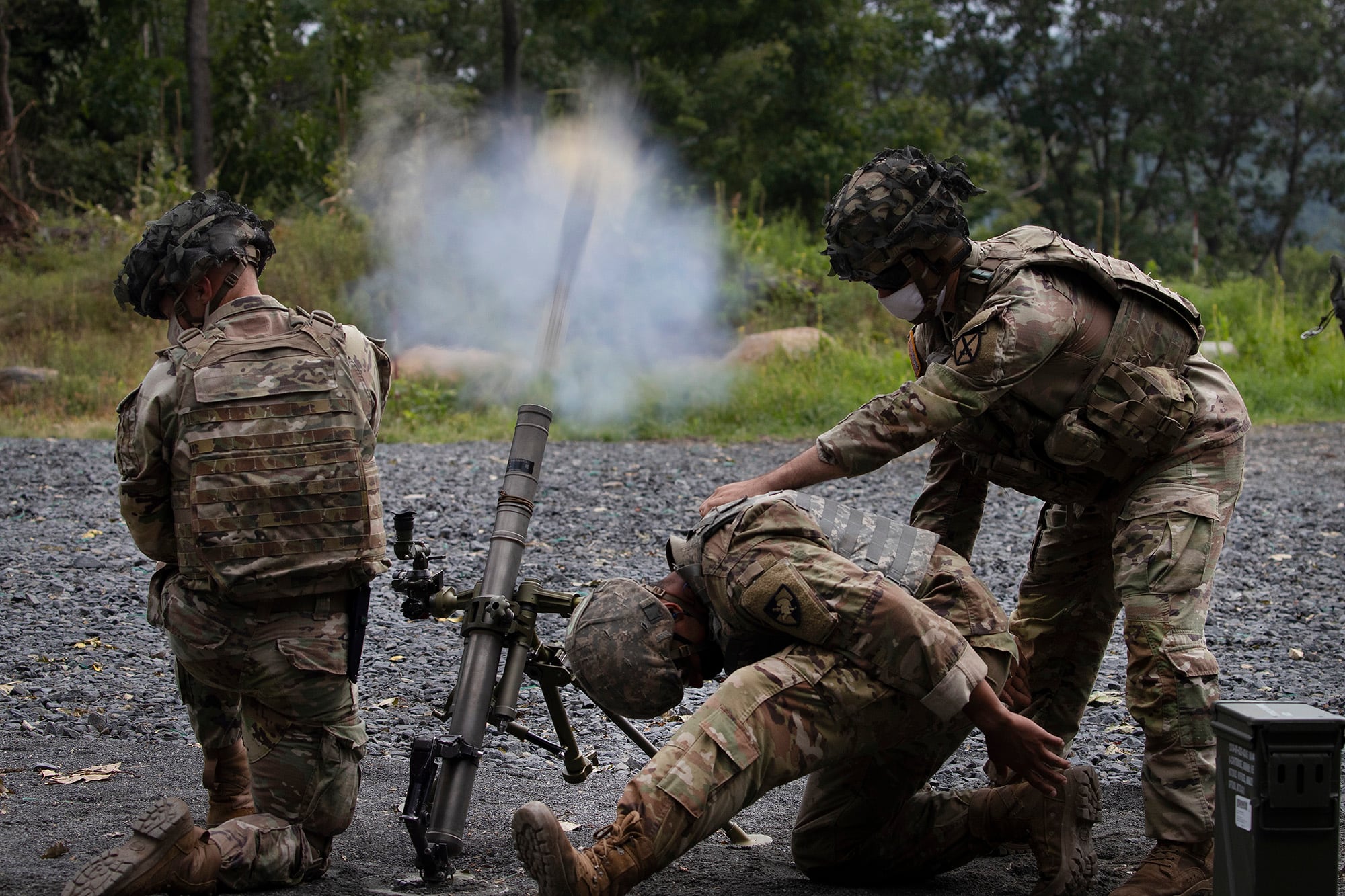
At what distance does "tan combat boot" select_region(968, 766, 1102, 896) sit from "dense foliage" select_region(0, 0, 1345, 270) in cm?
1563

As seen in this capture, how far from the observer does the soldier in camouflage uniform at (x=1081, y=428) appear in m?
3.39

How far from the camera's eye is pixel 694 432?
12078 mm

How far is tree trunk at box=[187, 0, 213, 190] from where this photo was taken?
17.6 meters

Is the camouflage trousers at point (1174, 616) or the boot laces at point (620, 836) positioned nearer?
the boot laces at point (620, 836)

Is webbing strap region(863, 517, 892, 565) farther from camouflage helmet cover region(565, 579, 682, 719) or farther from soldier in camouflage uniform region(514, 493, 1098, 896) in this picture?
camouflage helmet cover region(565, 579, 682, 719)

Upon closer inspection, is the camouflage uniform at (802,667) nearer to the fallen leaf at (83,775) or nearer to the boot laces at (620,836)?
the boot laces at (620,836)

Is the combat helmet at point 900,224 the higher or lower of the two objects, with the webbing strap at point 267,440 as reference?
higher

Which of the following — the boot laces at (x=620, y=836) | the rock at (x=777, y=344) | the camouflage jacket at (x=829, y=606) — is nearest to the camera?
the boot laces at (x=620, y=836)

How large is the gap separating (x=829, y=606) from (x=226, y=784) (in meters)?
2.00

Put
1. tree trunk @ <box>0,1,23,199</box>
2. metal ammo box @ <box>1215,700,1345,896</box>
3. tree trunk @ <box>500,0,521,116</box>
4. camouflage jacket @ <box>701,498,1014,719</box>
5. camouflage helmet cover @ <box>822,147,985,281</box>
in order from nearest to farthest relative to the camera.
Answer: metal ammo box @ <box>1215,700,1345,896</box>
camouflage jacket @ <box>701,498,1014,719</box>
camouflage helmet cover @ <box>822,147,985,281</box>
tree trunk @ <box>0,1,23,199</box>
tree trunk @ <box>500,0,521,116</box>

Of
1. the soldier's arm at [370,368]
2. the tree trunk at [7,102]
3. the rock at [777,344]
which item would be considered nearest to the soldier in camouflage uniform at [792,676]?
the soldier's arm at [370,368]

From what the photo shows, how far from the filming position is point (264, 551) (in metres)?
3.39

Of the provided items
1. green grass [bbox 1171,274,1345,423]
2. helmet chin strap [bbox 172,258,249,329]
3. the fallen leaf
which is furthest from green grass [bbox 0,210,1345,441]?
helmet chin strap [bbox 172,258,249,329]

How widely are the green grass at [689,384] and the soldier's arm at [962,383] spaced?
8.22 m
